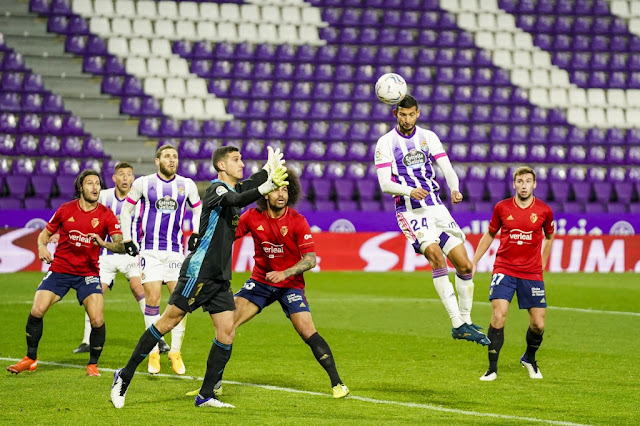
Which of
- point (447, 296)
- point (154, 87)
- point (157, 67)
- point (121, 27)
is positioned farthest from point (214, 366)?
point (121, 27)

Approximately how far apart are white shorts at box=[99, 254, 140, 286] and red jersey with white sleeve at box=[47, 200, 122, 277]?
185 cm

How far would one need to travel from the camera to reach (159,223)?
9.61m

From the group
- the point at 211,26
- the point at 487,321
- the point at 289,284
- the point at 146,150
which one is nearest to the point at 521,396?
the point at 289,284

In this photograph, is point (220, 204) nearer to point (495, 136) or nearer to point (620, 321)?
point (620, 321)

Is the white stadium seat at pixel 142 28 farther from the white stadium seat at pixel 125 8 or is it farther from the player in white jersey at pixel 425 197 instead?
the player in white jersey at pixel 425 197

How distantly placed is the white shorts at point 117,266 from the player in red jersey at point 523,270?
4054mm

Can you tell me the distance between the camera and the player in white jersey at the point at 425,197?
9.09m

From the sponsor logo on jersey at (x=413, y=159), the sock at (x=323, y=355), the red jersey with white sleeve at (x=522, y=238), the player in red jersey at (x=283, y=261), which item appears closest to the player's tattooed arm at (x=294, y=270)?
the player in red jersey at (x=283, y=261)

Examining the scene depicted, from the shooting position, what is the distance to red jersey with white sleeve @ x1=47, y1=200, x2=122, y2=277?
902 cm

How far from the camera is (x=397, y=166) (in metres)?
9.25

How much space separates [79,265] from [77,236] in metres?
0.27

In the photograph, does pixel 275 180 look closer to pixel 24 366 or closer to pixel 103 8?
pixel 24 366

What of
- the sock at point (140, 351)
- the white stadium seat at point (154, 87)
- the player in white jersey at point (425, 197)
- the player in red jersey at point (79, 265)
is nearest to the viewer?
the sock at point (140, 351)

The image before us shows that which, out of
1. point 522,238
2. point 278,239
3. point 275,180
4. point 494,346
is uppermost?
point 275,180
